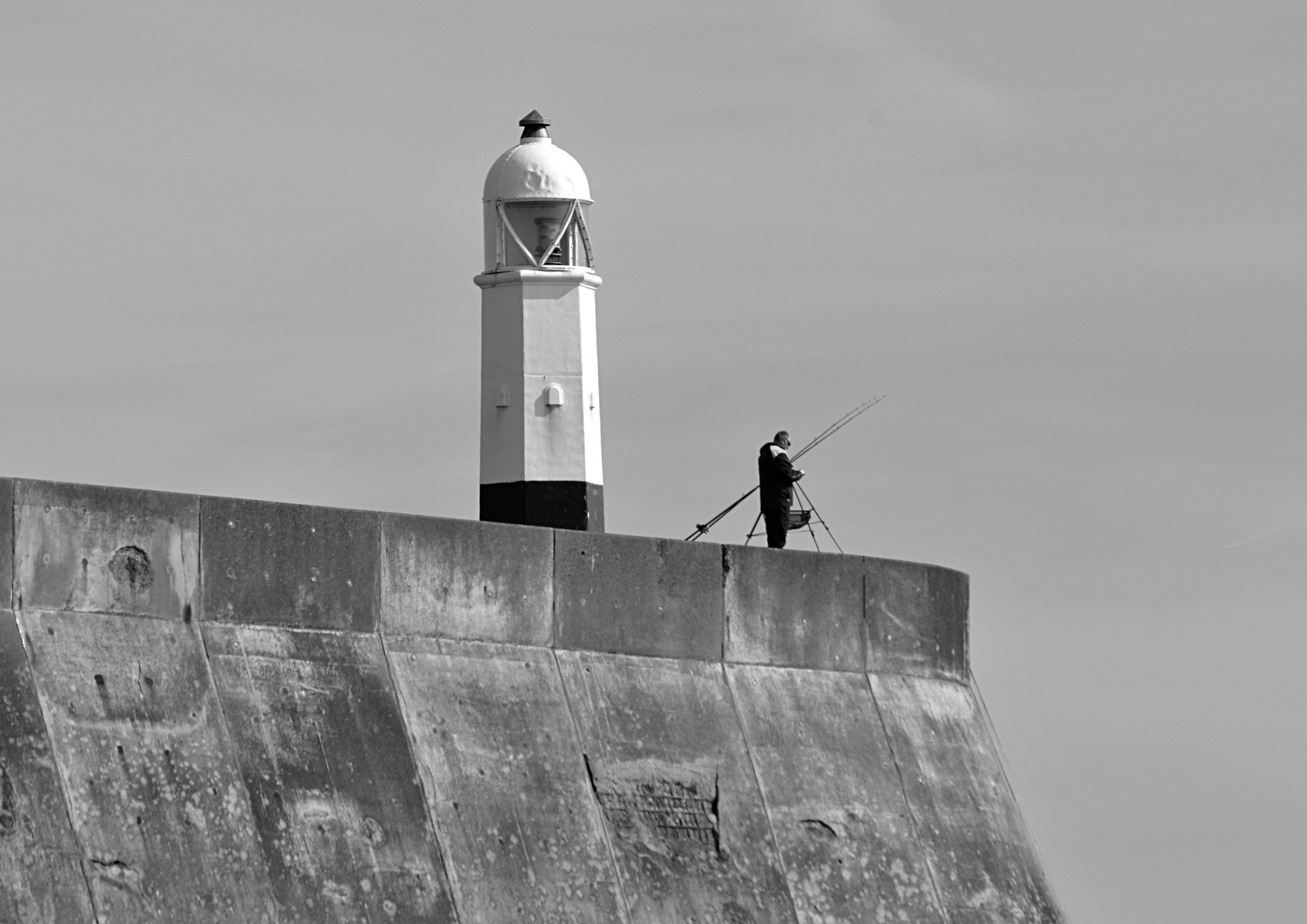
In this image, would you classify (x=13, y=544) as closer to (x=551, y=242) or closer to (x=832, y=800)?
(x=832, y=800)

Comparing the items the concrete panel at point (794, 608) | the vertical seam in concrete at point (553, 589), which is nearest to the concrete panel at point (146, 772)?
the vertical seam in concrete at point (553, 589)

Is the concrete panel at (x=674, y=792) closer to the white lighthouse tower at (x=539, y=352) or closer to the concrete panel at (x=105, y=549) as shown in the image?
the concrete panel at (x=105, y=549)

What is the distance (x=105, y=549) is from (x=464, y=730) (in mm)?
1762

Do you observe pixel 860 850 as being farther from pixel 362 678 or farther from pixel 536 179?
pixel 536 179

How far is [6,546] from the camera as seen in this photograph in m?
9.16

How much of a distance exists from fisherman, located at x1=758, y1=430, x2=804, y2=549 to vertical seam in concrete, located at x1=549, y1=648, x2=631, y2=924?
3286 mm

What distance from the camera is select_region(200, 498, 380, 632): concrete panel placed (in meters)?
9.85

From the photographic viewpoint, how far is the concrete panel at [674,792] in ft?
35.5

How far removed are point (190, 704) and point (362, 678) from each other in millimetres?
883

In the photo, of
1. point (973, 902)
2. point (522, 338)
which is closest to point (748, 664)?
point (973, 902)

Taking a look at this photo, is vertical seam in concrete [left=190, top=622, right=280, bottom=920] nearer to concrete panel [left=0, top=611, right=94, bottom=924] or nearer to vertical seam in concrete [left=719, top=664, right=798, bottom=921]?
concrete panel [left=0, top=611, right=94, bottom=924]

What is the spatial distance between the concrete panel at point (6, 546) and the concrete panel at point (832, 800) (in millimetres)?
3845

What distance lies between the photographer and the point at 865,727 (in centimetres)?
1246

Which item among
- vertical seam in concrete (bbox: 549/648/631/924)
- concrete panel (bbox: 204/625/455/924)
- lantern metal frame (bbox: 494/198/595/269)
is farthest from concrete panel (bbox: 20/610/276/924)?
lantern metal frame (bbox: 494/198/595/269)
